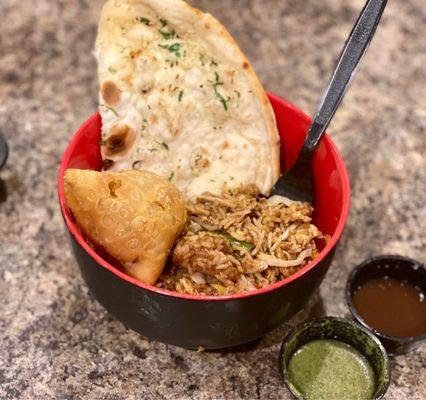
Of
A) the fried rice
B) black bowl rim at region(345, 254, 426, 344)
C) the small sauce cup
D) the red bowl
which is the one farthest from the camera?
the small sauce cup

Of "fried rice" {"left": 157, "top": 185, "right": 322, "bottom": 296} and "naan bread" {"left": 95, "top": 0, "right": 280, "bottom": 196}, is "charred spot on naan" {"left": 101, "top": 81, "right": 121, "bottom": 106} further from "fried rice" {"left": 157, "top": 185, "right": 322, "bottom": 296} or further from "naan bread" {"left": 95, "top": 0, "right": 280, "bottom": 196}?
"fried rice" {"left": 157, "top": 185, "right": 322, "bottom": 296}

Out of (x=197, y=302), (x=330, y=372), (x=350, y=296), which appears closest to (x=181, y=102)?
(x=197, y=302)

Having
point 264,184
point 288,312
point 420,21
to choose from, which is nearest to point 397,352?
point 288,312

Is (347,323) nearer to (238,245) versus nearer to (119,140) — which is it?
(238,245)

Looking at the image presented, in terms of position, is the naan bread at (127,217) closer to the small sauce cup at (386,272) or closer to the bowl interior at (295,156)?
the bowl interior at (295,156)

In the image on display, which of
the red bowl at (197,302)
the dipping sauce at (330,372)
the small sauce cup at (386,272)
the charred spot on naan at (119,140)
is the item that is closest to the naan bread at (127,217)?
the red bowl at (197,302)

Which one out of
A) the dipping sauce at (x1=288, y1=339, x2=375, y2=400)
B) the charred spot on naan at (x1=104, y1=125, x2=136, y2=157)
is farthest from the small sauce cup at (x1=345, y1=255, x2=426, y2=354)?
the charred spot on naan at (x1=104, y1=125, x2=136, y2=157)
